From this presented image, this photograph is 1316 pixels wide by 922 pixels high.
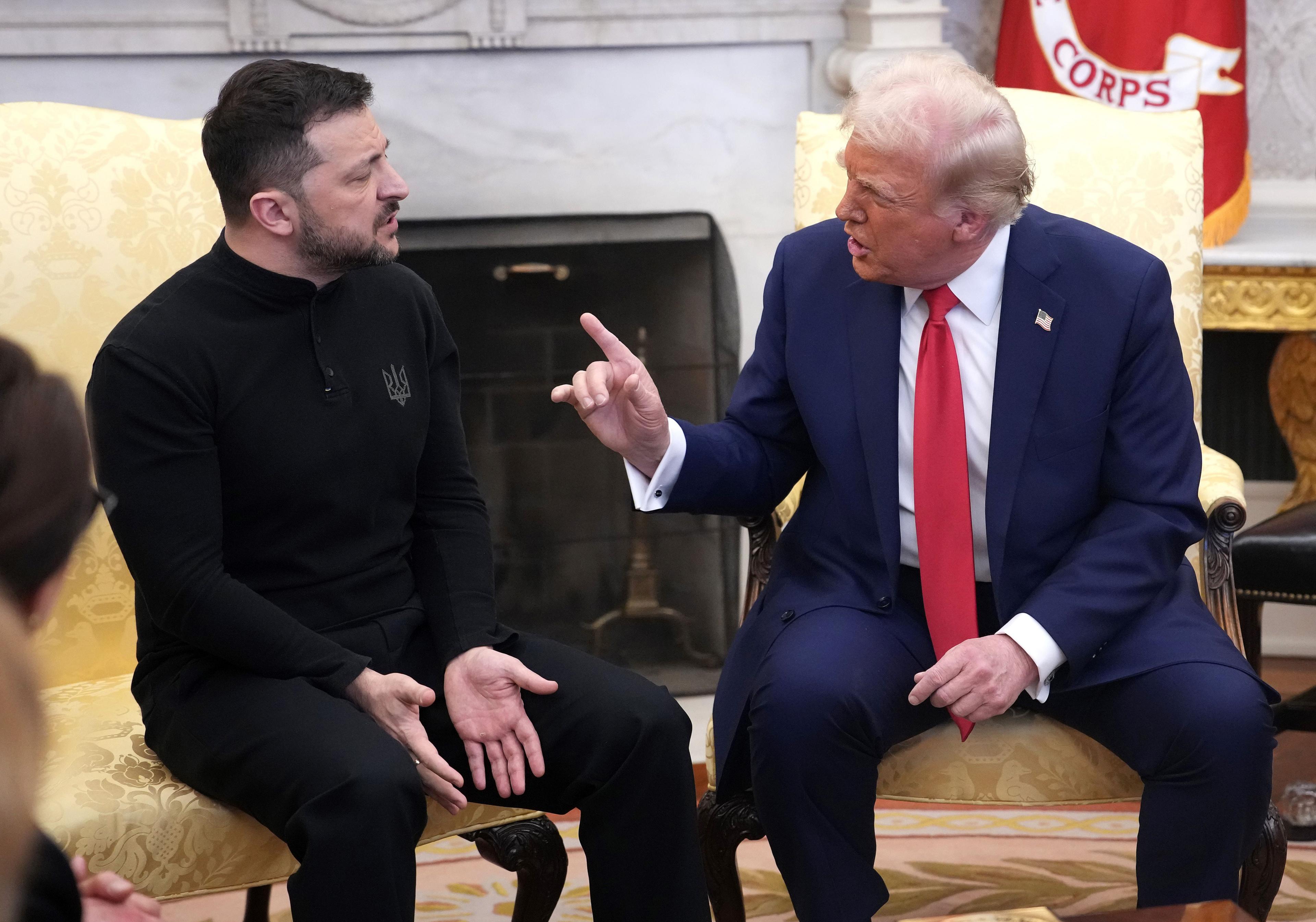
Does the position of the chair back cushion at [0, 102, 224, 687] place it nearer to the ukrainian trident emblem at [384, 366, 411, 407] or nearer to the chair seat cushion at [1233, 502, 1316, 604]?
the ukrainian trident emblem at [384, 366, 411, 407]

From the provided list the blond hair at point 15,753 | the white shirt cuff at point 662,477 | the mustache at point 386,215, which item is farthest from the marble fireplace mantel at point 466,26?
the blond hair at point 15,753

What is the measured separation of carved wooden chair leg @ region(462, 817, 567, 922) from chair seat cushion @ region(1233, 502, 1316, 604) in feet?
4.03

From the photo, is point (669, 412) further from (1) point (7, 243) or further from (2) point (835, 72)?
(1) point (7, 243)

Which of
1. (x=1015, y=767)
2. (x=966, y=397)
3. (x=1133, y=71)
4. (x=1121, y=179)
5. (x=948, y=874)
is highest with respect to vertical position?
(x=1133, y=71)

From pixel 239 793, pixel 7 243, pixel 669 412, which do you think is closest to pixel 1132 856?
pixel 669 412

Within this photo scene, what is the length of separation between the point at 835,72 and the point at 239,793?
214 centimetres

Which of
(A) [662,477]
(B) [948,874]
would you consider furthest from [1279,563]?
(A) [662,477]

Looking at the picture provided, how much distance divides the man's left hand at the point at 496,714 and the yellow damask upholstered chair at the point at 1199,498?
0.30 metres

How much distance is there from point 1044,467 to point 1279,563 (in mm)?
701

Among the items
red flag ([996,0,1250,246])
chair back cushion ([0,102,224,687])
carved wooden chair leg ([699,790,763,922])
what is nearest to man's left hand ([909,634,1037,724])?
carved wooden chair leg ([699,790,763,922])

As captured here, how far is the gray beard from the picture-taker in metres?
1.79

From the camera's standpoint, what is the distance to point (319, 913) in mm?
1571

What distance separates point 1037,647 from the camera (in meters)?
1.79

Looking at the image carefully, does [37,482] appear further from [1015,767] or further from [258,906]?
[258,906]
